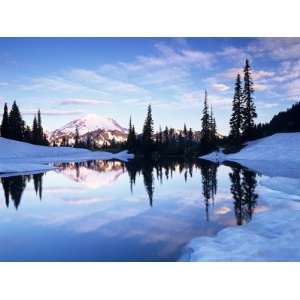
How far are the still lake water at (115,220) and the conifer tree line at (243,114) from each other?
29686 millimetres

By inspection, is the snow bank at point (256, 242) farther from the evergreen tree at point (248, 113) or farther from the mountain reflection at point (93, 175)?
the evergreen tree at point (248, 113)

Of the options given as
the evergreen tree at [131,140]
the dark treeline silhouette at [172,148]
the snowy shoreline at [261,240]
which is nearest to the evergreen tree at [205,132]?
the dark treeline silhouette at [172,148]

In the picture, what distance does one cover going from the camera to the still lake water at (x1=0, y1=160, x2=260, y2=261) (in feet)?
16.4

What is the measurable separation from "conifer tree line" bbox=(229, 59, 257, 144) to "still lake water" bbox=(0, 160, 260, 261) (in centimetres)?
2969

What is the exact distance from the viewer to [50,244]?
5.36 m

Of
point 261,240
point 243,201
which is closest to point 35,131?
point 243,201

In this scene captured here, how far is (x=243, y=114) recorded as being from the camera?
3997cm

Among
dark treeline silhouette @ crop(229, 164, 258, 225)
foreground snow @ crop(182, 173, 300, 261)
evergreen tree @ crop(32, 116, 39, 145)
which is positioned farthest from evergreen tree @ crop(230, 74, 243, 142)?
evergreen tree @ crop(32, 116, 39, 145)

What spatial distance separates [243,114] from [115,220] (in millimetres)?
35774

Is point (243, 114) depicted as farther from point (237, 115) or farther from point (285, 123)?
point (285, 123)
